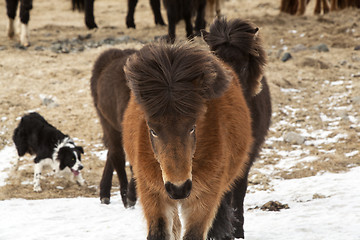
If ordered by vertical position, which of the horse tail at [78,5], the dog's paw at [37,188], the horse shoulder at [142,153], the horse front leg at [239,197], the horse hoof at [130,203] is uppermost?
the horse shoulder at [142,153]

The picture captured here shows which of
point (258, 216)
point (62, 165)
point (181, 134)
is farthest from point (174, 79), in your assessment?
point (62, 165)

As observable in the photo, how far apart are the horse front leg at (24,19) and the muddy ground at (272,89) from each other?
12.4 inches

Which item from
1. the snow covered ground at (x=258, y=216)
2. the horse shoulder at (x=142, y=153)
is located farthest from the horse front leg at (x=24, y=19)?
the horse shoulder at (x=142, y=153)

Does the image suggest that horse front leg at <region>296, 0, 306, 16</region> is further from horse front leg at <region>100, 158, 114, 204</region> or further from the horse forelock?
the horse forelock

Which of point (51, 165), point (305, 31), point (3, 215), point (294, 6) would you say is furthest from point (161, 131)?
point (294, 6)

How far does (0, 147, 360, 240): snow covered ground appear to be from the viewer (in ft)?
14.0

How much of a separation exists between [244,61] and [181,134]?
67.8 inches

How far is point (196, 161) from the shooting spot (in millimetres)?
2830

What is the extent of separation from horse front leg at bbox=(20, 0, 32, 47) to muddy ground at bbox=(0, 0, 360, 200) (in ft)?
1.03

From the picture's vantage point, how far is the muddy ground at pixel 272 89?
706 cm

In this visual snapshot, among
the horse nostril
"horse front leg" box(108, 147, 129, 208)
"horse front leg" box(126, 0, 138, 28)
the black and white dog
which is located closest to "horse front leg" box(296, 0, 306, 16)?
"horse front leg" box(126, 0, 138, 28)

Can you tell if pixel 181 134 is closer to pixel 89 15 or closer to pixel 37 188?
pixel 37 188

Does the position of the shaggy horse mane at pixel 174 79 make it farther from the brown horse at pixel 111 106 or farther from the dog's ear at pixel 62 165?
the dog's ear at pixel 62 165

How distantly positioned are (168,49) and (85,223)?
8.89ft
